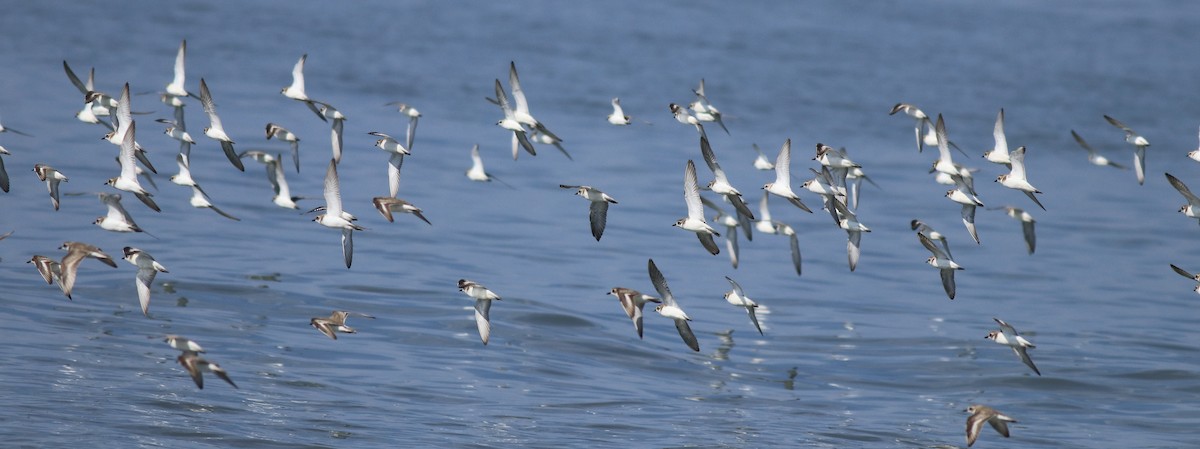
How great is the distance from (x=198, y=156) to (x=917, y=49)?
33.8 m

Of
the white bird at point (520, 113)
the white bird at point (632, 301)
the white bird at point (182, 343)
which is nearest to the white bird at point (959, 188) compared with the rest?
the white bird at point (632, 301)

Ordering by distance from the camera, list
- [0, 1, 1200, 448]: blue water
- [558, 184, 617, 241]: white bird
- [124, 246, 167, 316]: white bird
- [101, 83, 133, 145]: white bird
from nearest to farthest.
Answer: [124, 246, 167, 316]: white bird → [558, 184, 617, 241]: white bird → [101, 83, 133, 145]: white bird → [0, 1, 1200, 448]: blue water

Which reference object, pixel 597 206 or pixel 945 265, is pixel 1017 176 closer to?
pixel 945 265

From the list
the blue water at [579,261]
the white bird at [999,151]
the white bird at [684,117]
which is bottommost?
the blue water at [579,261]

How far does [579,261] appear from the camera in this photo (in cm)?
3231

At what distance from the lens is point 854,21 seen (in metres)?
69.1

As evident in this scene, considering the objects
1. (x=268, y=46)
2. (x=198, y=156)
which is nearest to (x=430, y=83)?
(x=268, y=46)

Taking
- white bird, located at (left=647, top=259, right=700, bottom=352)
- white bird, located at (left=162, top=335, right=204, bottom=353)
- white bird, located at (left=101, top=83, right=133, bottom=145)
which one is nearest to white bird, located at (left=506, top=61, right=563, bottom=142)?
white bird, located at (left=647, top=259, right=700, bottom=352)

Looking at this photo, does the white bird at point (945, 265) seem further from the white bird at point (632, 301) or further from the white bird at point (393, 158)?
the white bird at point (393, 158)

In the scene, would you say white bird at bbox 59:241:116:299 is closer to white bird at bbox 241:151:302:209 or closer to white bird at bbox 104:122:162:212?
white bird at bbox 104:122:162:212

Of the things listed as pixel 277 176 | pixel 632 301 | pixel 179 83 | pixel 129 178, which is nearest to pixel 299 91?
pixel 277 176

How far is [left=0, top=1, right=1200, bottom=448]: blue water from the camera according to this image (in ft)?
74.3

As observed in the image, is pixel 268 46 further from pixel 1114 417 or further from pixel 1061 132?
pixel 1114 417

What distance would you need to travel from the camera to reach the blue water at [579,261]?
2266 cm
